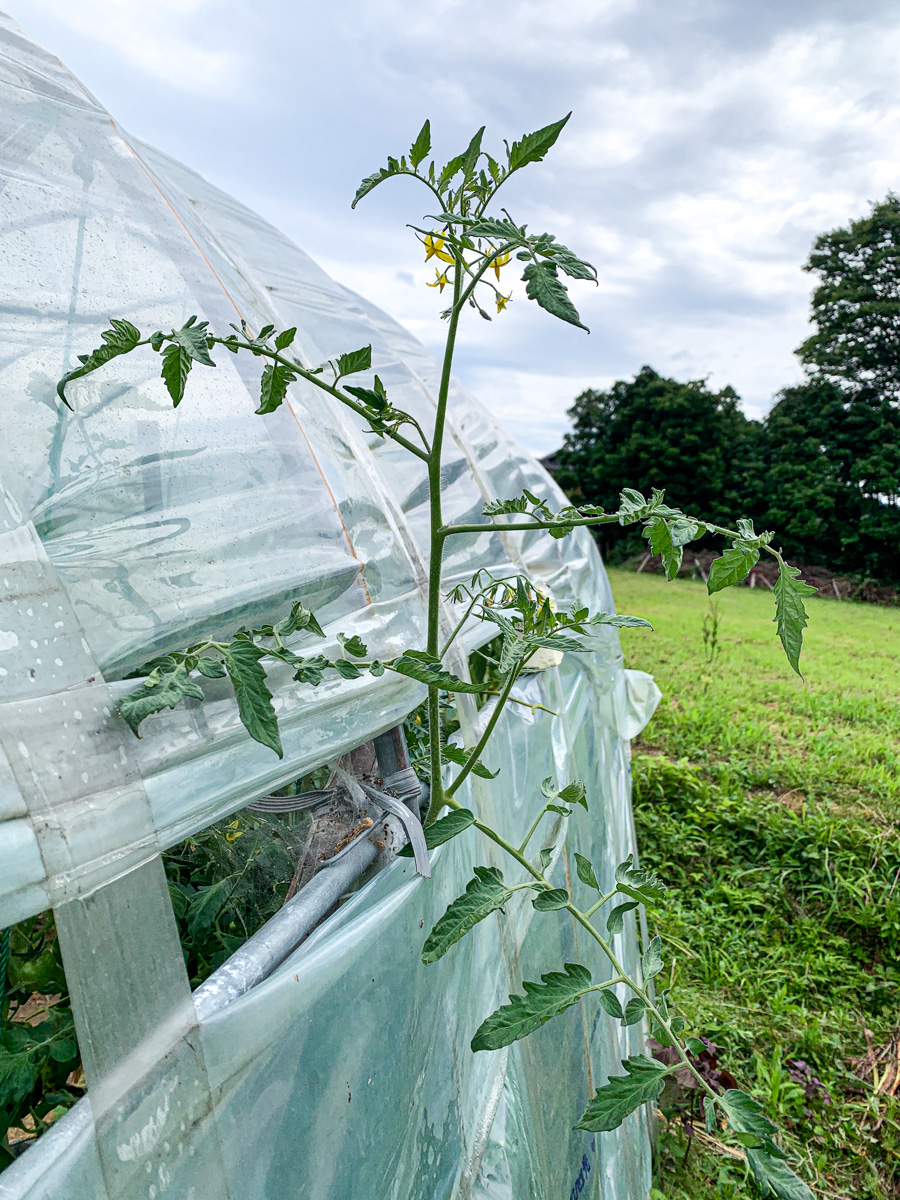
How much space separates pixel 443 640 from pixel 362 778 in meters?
0.27

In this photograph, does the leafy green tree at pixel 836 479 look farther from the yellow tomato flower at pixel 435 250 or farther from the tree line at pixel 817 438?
the yellow tomato flower at pixel 435 250

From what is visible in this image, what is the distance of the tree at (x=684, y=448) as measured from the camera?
588 inches

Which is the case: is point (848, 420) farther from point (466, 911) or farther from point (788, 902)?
point (466, 911)

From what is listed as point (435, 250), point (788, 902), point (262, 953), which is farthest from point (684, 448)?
point (262, 953)

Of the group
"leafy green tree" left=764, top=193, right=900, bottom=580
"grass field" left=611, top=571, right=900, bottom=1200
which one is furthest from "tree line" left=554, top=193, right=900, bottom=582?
"grass field" left=611, top=571, right=900, bottom=1200

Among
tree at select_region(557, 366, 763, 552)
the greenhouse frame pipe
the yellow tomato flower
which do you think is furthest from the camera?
tree at select_region(557, 366, 763, 552)

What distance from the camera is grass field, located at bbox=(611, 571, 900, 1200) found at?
216 cm

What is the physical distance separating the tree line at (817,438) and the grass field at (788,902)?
8.31m

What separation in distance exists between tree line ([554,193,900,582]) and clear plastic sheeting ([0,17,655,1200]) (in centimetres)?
1242

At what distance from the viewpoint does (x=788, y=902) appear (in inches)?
125

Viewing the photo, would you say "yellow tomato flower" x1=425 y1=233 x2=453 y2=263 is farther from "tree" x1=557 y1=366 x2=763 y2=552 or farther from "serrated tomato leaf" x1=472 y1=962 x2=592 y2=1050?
"tree" x1=557 y1=366 x2=763 y2=552

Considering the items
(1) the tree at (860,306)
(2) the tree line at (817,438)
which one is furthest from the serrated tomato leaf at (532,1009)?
(1) the tree at (860,306)


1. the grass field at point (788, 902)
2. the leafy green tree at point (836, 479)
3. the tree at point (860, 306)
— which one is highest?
the tree at point (860, 306)

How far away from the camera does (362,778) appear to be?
968mm
